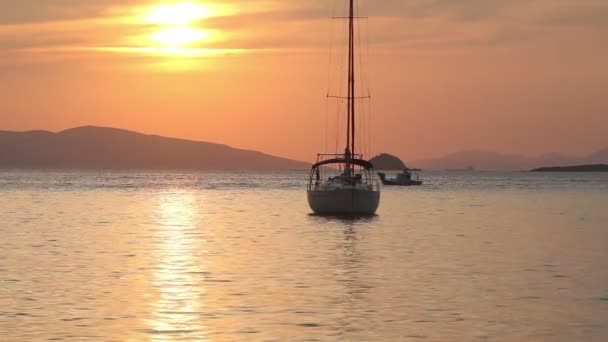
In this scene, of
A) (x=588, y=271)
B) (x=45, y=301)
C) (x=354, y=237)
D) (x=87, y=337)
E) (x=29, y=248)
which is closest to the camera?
(x=87, y=337)

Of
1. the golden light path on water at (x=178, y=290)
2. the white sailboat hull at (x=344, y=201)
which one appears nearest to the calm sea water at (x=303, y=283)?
the golden light path on water at (x=178, y=290)

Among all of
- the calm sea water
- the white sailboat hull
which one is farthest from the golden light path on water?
the white sailboat hull

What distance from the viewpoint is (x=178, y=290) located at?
32.7 metres

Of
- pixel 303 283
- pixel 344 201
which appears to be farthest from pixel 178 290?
pixel 344 201

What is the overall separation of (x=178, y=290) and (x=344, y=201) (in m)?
37.9

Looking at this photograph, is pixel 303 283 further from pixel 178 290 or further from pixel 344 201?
pixel 344 201

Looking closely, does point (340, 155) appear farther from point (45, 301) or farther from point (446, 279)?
point (45, 301)

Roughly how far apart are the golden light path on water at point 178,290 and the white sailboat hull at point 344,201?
12.5m

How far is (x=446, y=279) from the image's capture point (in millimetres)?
35750

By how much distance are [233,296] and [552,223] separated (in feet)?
148

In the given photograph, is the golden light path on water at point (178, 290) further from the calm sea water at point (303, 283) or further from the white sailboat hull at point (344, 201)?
the white sailboat hull at point (344, 201)

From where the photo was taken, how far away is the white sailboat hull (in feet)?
230

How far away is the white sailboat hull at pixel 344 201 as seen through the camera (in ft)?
230

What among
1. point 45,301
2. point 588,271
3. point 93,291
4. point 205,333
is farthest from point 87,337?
point 588,271
